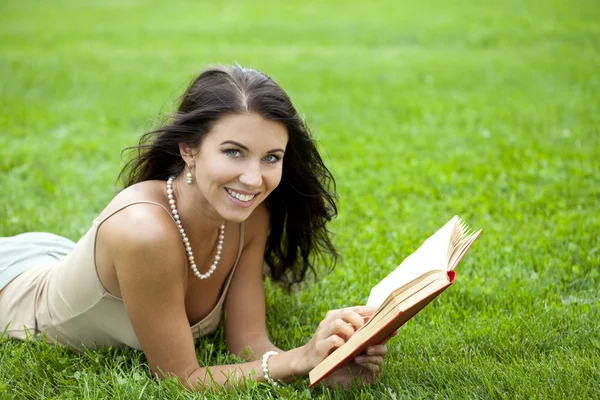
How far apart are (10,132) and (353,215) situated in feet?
12.7

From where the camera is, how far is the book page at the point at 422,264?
2244 mm

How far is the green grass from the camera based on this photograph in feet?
9.61

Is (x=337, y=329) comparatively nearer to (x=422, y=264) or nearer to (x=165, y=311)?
(x=422, y=264)

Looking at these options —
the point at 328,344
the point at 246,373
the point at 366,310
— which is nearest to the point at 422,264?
the point at 366,310

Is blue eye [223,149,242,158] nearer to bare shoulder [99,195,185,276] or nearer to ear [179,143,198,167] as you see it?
ear [179,143,198,167]

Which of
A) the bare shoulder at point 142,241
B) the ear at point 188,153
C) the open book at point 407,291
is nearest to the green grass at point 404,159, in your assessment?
the open book at point 407,291

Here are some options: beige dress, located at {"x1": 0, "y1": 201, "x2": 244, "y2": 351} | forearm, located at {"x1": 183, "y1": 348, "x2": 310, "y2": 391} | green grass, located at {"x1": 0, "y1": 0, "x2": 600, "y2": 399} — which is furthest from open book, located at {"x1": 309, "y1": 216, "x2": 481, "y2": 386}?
beige dress, located at {"x1": 0, "y1": 201, "x2": 244, "y2": 351}

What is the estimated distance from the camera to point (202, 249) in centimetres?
302

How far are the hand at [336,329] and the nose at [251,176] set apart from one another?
1.82 feet

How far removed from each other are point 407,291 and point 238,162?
83 cm

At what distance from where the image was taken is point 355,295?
12.3ft

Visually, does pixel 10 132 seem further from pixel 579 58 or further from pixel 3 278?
pixel 579 58

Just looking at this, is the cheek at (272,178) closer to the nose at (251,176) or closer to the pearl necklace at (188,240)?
the nose at (251,176)

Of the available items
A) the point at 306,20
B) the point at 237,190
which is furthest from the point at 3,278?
the point at 306,20
